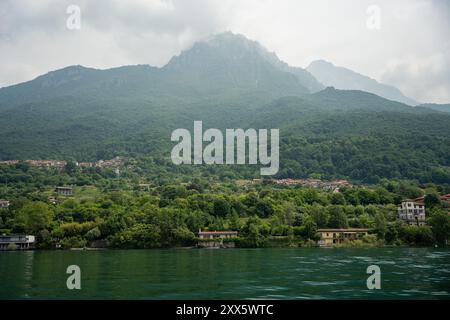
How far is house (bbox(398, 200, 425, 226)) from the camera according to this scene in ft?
214

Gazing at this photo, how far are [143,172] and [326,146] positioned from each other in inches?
1958

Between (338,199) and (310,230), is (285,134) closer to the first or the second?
(338,199)

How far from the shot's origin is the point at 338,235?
59.7m

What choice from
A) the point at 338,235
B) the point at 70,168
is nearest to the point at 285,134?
the point at 70,168

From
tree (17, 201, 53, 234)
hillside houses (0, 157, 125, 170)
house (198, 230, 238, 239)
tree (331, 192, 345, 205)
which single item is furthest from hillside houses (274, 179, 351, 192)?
tree (17, 201, 53, 234)

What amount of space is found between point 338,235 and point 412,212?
1513cm

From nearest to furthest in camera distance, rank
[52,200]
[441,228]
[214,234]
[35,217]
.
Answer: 1. [441,228]
2. [214,234]
3. [35,217]
4. [52,200]

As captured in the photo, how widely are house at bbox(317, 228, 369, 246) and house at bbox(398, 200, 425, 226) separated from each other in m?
9.41

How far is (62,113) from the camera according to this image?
18412 cm

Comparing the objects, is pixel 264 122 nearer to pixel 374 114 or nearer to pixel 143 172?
pixel 374 114

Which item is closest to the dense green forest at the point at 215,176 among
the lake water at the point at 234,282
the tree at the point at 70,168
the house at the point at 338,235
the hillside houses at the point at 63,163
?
the tree at the point at 70,168

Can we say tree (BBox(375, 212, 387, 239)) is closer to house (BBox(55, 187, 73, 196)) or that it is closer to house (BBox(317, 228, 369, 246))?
house (BBox(317, 228, 369, 246))

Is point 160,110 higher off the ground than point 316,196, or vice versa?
point 160,110
